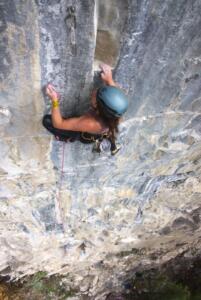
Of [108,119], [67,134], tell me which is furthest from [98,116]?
[67,134]

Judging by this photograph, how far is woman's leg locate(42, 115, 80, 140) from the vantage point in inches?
92.5

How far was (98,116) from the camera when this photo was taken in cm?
213

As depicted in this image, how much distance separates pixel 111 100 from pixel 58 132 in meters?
0.65

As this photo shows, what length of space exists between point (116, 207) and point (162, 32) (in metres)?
2.09

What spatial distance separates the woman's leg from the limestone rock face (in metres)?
0.06

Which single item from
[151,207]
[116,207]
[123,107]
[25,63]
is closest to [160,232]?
[151,207]

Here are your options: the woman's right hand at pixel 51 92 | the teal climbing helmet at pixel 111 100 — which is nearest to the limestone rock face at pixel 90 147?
the woman's right hand at pixel 51 92

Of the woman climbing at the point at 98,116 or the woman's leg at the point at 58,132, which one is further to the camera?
the woman's leg at the point at 58,132

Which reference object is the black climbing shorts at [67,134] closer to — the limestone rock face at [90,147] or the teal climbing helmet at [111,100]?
the limestone rock face at [90,147]

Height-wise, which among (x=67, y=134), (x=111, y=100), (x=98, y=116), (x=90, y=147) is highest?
(x=111, y=100)

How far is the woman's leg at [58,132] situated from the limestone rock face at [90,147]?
0.06 m

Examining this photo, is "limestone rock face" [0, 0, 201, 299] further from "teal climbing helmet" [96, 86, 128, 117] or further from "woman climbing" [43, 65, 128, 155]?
"teal climbing helmet" [96, 86, 128, 117]

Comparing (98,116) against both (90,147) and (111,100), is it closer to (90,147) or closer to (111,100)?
(111,100)

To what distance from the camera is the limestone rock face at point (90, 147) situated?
1.85 meters
